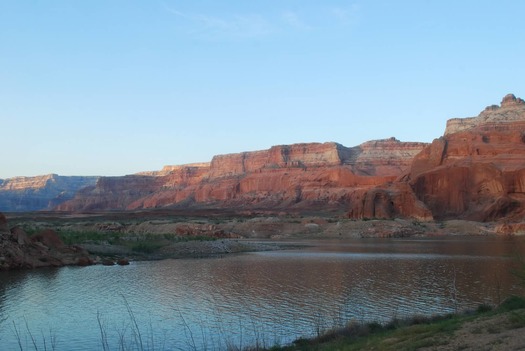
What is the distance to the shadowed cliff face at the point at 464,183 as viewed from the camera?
79062 mm

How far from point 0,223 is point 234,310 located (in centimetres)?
1882

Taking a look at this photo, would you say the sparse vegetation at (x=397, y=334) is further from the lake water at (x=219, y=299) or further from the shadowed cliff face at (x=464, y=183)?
the shadowed cliff face at (x=464, y=183)

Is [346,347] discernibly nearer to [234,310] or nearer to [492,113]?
[234,310]

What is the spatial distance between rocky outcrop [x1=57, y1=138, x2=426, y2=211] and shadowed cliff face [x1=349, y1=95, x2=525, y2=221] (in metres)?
20.7

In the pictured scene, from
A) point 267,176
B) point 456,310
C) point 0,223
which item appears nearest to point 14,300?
point 0,223

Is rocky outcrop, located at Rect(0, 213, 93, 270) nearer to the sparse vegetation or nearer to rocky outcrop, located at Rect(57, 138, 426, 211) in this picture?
the sparse vegetation

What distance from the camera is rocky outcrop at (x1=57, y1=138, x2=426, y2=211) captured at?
417 ft

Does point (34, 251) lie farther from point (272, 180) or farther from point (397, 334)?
point (272, 180)

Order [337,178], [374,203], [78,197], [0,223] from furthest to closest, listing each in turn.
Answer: [78,197] < [337,178] < [374,203] < [0,223]

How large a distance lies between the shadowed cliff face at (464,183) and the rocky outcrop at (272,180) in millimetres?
20696

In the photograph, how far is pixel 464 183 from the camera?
277ft

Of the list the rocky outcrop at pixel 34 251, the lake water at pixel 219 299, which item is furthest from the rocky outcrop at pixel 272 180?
the lake water at pixel 219 299

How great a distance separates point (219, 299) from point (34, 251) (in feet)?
52.1

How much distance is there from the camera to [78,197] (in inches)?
7062
